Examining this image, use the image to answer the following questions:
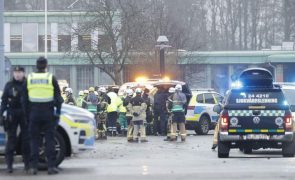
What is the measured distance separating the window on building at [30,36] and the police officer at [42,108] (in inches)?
2055

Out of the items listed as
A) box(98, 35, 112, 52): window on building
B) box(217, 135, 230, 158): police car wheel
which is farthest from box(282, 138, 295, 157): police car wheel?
box(98, 35, 112, 52): window on building

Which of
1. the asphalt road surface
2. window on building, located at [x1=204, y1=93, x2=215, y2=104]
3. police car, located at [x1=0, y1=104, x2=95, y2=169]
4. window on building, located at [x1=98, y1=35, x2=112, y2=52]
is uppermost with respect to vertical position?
window on building, located at [x1=98, y1=35, x2=112, y2=52]

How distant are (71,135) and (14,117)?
1117 millimetres

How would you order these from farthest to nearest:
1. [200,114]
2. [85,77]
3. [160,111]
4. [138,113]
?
[85,77], [200,114], [160,111], [138,113]

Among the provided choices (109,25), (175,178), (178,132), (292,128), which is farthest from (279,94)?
(109,25)

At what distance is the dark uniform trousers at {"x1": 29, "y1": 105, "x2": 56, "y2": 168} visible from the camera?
14.0m

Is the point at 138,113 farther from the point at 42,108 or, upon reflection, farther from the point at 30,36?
the point at 30,36

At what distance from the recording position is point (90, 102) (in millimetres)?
28203

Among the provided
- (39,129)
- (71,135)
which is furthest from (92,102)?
(39,129)

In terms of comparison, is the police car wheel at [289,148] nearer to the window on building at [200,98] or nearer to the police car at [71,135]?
the police car at [71,135]

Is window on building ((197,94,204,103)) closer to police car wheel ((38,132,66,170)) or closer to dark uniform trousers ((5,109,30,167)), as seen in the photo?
police car wheel ((38,132,66,170))

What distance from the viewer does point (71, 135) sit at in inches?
588

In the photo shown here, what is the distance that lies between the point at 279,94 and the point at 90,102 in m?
10.6

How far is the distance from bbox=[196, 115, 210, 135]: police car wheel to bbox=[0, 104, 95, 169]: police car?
1701cm
